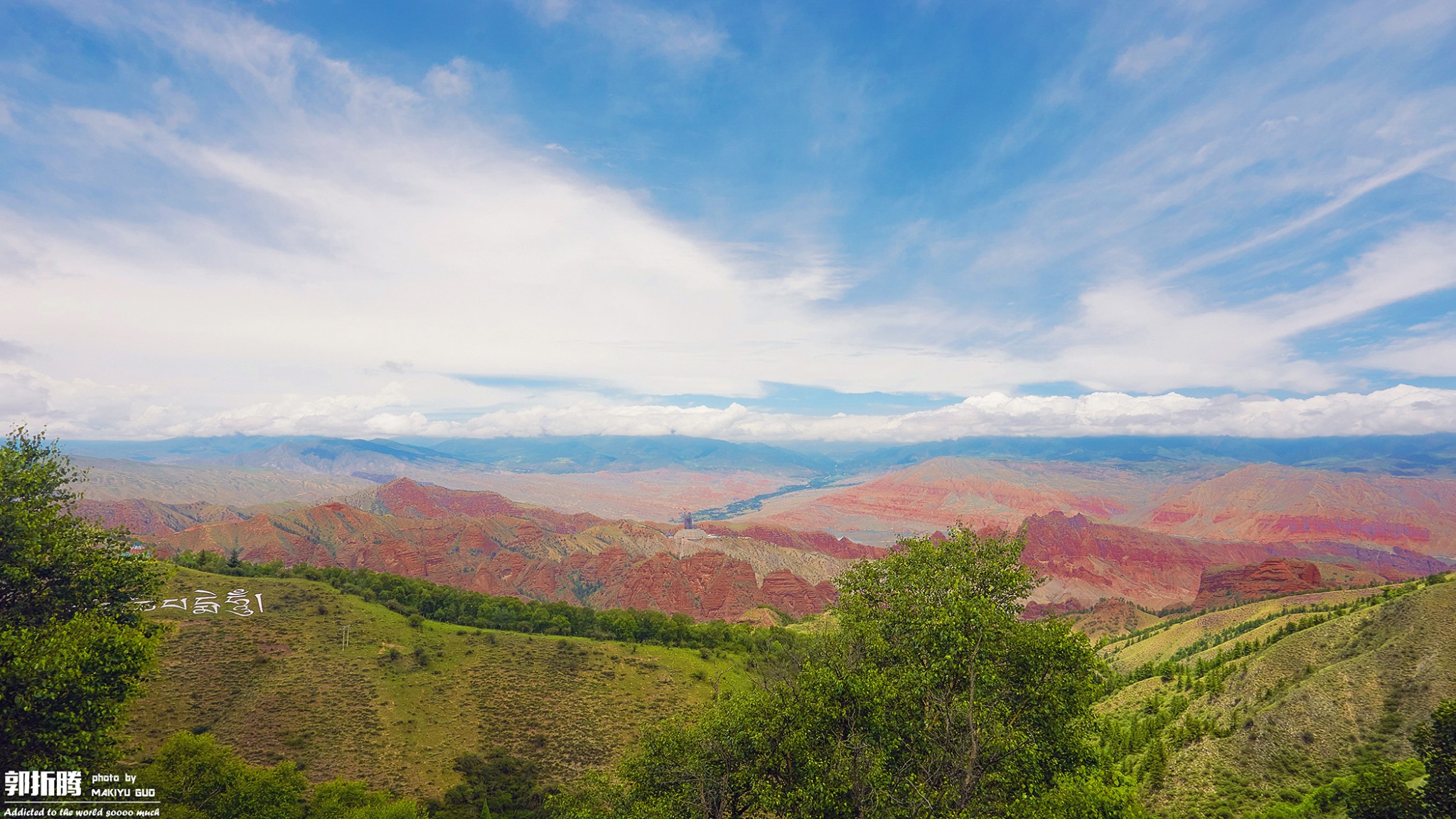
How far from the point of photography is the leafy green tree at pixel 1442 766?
640 inches

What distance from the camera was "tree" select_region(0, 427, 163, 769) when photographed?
1627 cm

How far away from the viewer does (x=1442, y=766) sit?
16.6m

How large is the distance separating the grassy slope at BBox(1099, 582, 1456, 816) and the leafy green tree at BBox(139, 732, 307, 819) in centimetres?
5424

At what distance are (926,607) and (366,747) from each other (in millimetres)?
59640

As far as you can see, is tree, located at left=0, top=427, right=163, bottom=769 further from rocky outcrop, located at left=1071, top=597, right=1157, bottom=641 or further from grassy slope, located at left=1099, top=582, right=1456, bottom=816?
rocky outcrop, located at left=1071, top=597, right=1157, bottom=641

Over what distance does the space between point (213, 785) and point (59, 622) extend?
2171 centimetres

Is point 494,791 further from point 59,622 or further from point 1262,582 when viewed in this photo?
point 1262,582

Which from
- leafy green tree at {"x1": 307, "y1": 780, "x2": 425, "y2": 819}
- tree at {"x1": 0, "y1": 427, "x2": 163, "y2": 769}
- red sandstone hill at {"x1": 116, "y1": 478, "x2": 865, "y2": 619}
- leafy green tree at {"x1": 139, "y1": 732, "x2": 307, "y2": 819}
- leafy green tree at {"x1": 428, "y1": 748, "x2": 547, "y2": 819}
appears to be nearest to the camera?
tree at {"x1": 0, "y1": 427, "x2": 163, "y2": 769}

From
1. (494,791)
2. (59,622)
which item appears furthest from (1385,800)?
(494,791)

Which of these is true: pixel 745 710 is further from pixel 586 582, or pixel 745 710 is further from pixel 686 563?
pixel 586 582

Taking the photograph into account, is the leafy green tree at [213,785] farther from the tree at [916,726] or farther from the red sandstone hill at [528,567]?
the red sandstone hill at [528,567]

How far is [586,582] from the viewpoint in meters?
178

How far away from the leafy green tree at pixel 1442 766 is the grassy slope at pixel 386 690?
57409 millimetres

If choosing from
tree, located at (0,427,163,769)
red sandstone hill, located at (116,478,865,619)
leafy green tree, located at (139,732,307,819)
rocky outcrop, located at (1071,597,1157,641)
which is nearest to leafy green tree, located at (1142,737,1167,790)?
tree, located at (0,427,163,769)
